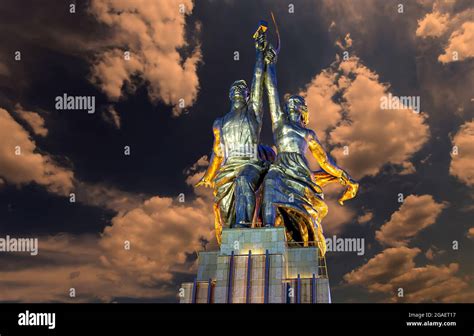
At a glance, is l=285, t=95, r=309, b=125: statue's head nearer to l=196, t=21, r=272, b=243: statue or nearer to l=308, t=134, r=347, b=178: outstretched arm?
l=308, t=134, r=347, b=178: outstretched arm

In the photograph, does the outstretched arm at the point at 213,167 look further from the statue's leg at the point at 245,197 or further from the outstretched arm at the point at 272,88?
the outstretched arm at the point at 272,88

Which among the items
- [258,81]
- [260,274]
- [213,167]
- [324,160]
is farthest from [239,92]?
[260,274]

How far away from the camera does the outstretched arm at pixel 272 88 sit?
79.0ft

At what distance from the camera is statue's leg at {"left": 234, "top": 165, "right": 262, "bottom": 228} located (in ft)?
70.0

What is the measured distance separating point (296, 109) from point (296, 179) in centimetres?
332

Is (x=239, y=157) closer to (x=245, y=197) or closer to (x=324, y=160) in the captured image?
(x=245, y=197)

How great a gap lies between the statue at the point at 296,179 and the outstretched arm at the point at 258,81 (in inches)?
16.7

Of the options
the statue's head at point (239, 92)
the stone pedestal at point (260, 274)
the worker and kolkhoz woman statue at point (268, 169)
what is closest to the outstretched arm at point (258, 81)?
the worker and kolkhoz woman statue at point (268, 169)

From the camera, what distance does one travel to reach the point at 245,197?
2159 cm

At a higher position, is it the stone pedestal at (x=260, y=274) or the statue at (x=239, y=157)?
the statue at (x=239, y=157)

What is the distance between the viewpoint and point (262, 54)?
24.7 meters
